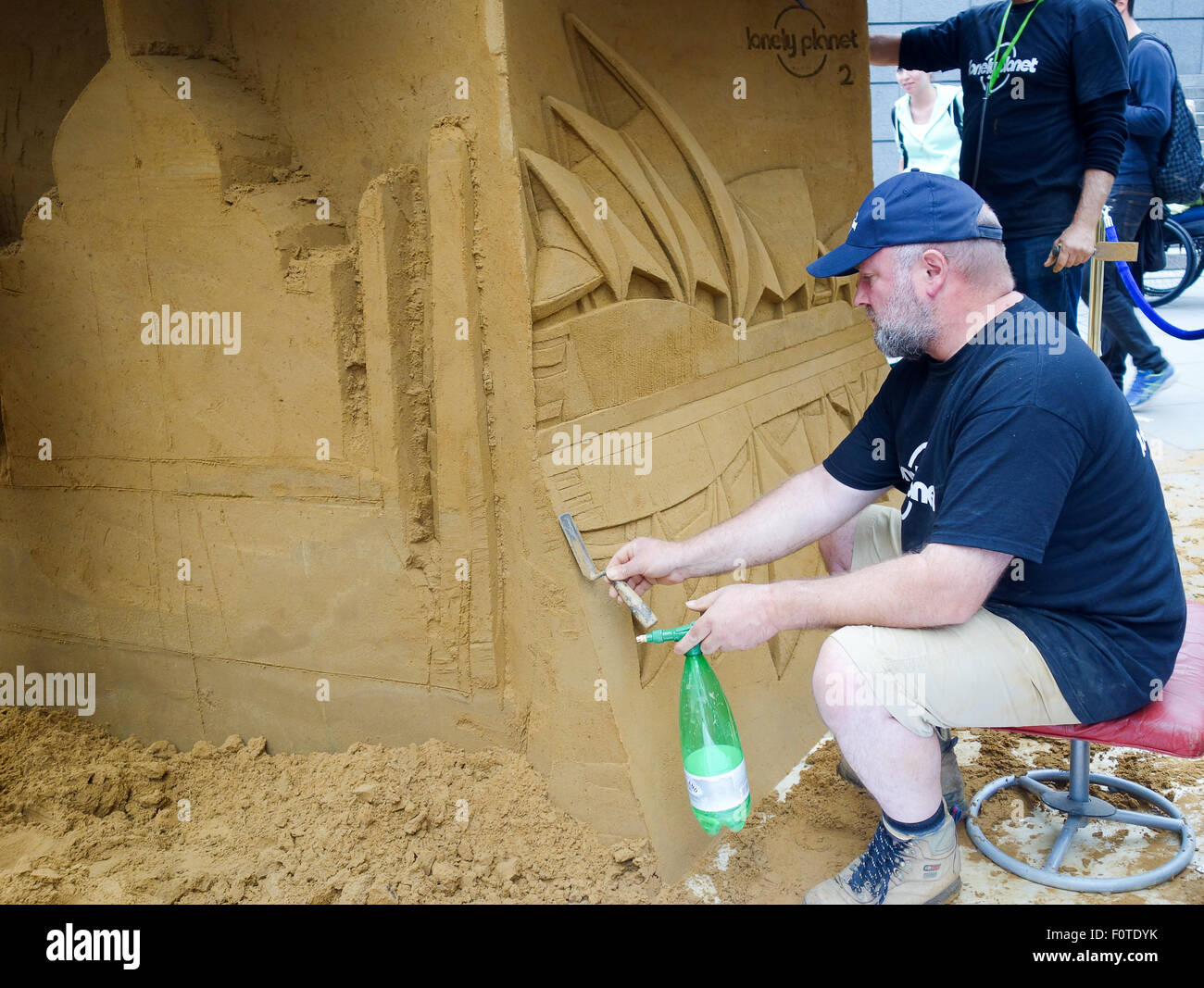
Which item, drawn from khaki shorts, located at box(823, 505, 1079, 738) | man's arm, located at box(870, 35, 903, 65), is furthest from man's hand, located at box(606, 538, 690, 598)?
man's arm, located at box(870, 35, 903, 65)

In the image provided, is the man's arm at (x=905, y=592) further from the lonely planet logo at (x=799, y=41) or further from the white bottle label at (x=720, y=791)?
the lonely planet logo at (x=799, y=41)

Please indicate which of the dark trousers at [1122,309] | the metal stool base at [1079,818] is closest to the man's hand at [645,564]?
the metal stool base at [1079,818]

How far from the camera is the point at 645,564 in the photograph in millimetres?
2436

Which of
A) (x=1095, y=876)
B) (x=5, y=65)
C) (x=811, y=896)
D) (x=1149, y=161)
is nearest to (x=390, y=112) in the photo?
(x=5, y=65)

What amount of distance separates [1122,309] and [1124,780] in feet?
12.0

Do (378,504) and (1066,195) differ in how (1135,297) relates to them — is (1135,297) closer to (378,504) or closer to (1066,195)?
(1066,195)

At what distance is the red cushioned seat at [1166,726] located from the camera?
2.19 metres

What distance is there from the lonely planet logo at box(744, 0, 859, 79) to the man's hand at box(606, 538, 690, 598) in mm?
1718

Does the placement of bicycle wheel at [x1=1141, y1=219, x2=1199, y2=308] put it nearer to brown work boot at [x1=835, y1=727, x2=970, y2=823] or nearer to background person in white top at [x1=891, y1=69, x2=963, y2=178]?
background person in white top at [x1=891, y1=69, x2=963, y2=178]

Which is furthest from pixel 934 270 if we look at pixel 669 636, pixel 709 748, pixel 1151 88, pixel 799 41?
pixel 1151 88

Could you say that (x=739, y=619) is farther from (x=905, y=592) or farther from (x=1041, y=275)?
(x=1041, y=275)

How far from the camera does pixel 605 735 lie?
2.49m

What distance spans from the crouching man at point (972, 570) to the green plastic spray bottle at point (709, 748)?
19 cm

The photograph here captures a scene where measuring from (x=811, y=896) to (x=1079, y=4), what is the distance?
10.00 ft
